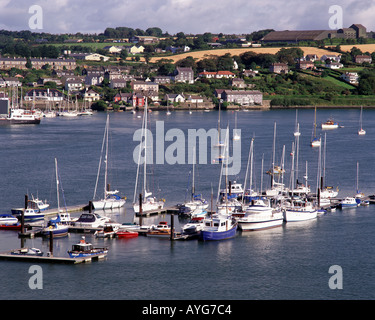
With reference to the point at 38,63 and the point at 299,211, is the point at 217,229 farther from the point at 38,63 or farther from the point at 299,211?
the point at 38,63

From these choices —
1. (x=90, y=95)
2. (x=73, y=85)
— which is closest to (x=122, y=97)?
(x=90, y=95)

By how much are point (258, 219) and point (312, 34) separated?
101m

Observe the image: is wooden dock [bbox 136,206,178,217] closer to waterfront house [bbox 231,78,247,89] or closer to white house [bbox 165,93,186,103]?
white house [bbox 165,93,186,103]

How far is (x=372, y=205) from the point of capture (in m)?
25.1

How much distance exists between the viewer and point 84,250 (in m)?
18.0

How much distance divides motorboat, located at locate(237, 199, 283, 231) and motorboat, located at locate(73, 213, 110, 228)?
4282 mm

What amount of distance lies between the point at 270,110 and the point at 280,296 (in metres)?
60.4

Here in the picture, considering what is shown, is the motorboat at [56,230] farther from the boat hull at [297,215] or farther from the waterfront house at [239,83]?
the waterfront house at [239,83]

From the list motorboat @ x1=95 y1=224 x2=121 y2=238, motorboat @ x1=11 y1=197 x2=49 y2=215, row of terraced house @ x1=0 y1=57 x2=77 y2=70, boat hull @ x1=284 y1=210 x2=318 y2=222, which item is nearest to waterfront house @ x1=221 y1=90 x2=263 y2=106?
row of terraced house @ x1=0 y1=57 x2=77 y2=70

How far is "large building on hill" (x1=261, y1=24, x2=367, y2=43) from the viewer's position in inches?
4616

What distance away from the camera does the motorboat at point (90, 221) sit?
2077 centimetres

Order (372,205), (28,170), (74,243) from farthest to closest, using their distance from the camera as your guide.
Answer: (28,170), (372,205), (74,243)
